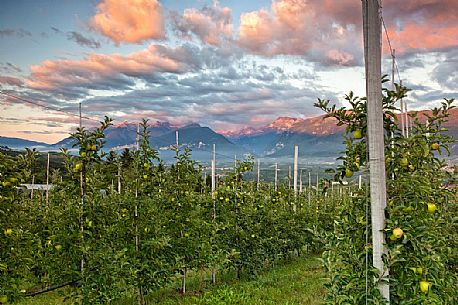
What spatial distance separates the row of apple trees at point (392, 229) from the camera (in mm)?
2707

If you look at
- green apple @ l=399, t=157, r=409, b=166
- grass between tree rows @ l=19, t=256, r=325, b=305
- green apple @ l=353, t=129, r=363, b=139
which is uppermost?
green apple @ l=353, t=129, r=363, b=139

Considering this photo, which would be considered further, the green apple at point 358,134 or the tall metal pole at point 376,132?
the green apple at point 358,134

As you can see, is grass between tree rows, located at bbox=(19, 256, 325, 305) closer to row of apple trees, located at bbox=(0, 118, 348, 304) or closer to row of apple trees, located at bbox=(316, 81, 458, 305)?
row of apple trees, located at bbox=(0, 118, 348, 304)

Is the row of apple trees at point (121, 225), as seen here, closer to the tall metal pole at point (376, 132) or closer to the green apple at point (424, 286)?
the tall metal pole at point (376, 132)

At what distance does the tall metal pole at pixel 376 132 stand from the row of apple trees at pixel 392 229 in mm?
59

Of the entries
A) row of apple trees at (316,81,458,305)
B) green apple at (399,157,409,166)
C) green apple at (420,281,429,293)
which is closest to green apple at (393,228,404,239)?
row of apple trees at (316,81,458,305)

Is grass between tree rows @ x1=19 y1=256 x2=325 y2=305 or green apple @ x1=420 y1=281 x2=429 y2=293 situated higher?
green apple @ x1=420 y1=281 x2=429 y2=293

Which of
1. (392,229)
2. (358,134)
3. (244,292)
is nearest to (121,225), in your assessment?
(244,292)

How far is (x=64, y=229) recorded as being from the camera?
530cm

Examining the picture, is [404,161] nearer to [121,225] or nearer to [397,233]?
[397,233]

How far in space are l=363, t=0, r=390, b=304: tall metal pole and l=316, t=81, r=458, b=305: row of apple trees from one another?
59 millimetres

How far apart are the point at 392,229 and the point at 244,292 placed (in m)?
6.11

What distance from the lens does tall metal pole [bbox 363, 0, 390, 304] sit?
103 inches

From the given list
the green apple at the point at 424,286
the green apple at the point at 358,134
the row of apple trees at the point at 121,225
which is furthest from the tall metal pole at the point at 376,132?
the row of apple trees at the point at 121,225
